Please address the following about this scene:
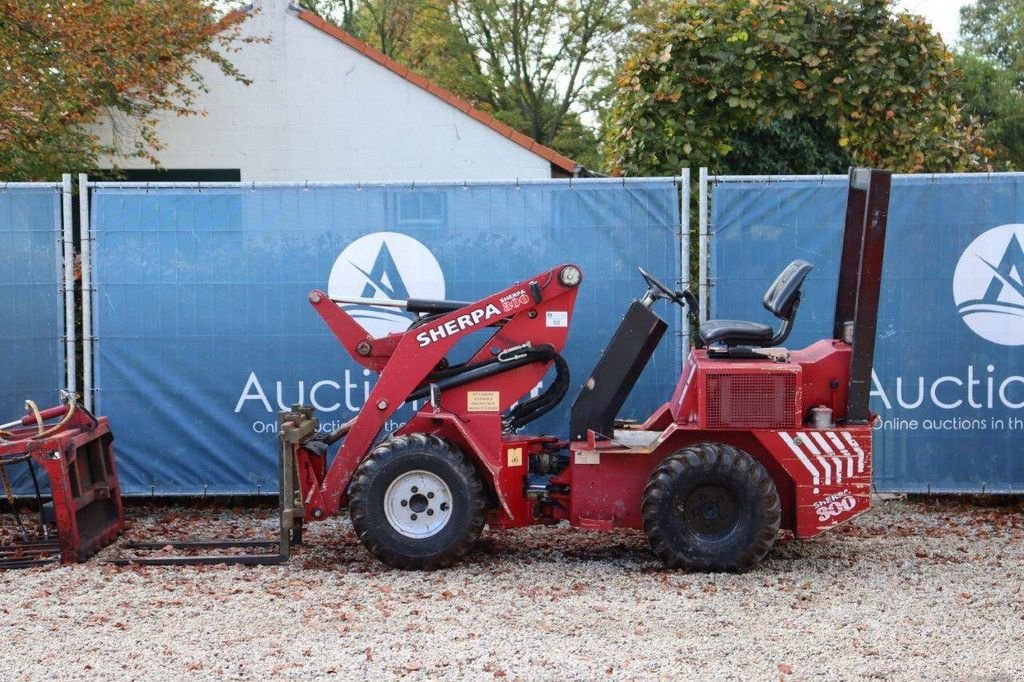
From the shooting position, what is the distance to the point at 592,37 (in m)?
37.6

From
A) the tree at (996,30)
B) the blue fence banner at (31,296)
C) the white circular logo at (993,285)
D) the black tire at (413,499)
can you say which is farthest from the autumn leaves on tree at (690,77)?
the tree at (996,30)

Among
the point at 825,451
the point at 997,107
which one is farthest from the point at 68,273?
the point at 997,107

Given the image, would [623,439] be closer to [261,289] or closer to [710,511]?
A: [710,511]

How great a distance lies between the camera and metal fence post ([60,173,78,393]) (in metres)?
9.81

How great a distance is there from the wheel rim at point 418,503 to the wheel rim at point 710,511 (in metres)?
1.43

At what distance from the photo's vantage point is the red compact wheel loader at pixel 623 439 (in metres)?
7.78

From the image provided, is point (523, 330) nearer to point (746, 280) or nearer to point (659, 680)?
point (746, 280)

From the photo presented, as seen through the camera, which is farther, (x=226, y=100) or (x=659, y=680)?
A: (x=226, y=100)

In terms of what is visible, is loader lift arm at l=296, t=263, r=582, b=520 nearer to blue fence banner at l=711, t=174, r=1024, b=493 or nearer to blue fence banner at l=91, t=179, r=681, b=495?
blue fence banner at l=91, t=179, r=681, b=495

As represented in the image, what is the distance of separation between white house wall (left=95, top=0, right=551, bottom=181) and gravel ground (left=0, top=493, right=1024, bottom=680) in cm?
1038

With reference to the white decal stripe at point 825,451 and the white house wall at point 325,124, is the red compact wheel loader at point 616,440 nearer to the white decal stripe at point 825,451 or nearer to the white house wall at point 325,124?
the white decal stripe at point 825,451

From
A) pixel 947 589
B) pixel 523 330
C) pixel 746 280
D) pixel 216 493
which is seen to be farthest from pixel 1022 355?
pixel 216 493

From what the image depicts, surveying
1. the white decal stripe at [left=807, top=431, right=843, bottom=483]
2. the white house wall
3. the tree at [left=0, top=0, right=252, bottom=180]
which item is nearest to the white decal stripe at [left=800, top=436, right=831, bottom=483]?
the white decal stripe at [left=807, top=431, right=843, bottom=483]

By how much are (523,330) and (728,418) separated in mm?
1364
